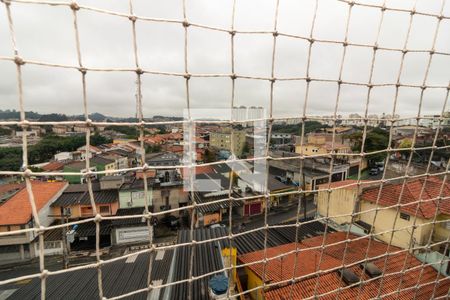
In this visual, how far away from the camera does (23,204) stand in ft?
21.1

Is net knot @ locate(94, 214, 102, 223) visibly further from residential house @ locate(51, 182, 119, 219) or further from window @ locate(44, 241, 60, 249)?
window @ locate(44, 241, 60, 249)

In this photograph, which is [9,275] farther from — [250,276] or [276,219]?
[276,219]

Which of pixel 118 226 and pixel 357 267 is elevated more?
pixel 357 267

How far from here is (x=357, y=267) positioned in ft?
9.98

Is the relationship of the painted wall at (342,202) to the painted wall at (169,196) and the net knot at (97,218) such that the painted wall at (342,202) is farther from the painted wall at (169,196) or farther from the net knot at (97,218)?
the net knot at (97,218)

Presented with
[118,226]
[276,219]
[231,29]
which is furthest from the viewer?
[276,219]

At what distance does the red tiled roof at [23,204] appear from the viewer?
582cm

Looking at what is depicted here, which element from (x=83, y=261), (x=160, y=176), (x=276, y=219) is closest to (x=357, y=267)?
(x=276, y=219)

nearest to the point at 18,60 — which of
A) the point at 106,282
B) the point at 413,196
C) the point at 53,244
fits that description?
the point at 106,282

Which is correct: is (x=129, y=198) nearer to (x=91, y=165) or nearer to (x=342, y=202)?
(x=91, y=165)

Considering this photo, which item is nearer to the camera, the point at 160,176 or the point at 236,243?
the point at 236,243

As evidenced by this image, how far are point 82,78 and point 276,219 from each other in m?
7.87

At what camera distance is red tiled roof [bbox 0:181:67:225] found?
229 inches

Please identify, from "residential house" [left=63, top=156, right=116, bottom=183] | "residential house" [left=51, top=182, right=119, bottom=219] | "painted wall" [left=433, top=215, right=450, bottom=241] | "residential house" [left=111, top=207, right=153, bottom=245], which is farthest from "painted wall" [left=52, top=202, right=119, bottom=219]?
"painted wall" [left=433, top=215, right=450, bottom=241]
